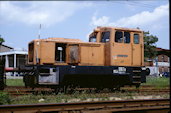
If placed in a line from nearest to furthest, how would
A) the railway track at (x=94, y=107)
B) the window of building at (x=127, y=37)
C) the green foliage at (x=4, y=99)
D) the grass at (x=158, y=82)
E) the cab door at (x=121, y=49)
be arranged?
1. the railway track at (x=94, y=107)
2. the green foliage at (x=4, y=99)
3. the cab door at (x=121, y=49)
4. the window of building at (x=127, y=37)
5. the grass at (x=158, y=82)

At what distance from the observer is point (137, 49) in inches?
410

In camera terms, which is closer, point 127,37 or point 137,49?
point 127,37

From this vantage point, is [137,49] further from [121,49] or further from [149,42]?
[149,42]

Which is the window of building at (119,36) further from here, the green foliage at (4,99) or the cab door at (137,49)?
the green foliage at (4,99)

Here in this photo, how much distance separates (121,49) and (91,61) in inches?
59.6

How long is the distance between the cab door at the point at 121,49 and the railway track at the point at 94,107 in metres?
3.54

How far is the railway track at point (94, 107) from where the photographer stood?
17.5ft

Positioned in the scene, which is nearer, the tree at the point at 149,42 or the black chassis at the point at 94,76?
the black chassis at the point at 94,76

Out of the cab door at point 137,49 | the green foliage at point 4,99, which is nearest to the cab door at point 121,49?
the cab door at point 137,49

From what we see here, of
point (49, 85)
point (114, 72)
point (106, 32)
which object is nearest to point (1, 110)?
point (49, 85)

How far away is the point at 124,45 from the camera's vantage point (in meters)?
10.1

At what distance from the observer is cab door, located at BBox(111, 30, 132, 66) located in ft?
32.6

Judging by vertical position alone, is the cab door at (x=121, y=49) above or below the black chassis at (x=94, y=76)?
above

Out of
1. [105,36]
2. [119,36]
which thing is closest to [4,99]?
[105,36]
